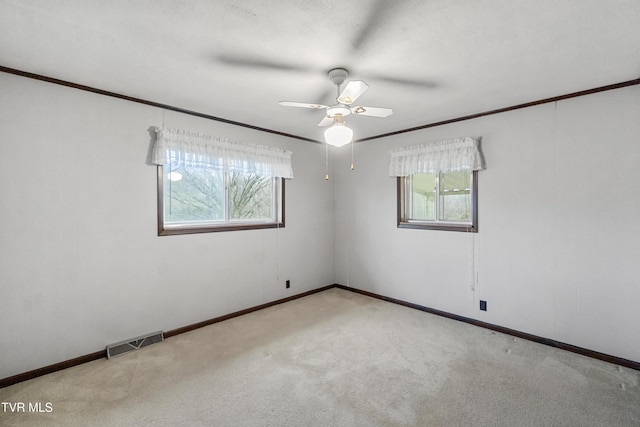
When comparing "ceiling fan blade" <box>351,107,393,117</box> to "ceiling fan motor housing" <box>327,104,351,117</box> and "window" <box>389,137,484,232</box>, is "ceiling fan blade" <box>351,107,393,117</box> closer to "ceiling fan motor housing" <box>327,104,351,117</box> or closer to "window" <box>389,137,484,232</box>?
"ceiling fan motor housing" <box>327,104,351,117</box>

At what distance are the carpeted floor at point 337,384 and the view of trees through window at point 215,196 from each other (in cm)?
133

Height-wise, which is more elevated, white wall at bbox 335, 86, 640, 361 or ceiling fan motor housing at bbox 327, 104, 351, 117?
ceiling fan motor housing at bbox 327, 104, 351, 117

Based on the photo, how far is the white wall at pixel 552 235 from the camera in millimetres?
2537

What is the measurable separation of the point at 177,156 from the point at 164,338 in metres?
1.89

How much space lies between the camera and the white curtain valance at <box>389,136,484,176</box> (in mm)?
3311

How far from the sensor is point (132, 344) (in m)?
2.79

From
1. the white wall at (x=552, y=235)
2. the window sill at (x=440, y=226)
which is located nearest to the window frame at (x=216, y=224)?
A: the window sill at (x=440, y=226)

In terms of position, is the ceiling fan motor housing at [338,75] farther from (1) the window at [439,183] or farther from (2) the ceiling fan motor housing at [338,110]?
(1) the window at [439,183]

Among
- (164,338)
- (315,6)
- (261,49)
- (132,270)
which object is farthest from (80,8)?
(164,338)

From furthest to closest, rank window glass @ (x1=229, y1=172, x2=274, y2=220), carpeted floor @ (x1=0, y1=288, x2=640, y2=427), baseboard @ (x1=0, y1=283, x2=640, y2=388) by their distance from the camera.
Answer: window glass @ (x1=229, y1=172, x2=274, y2=220) → baseboard @ (x1=0, y1=283, x2=640, y2=388) → carpeted floor @ (x1=0, y1=288, x2=640, y2=427)

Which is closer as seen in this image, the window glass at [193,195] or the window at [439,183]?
the window glass at [193,195]

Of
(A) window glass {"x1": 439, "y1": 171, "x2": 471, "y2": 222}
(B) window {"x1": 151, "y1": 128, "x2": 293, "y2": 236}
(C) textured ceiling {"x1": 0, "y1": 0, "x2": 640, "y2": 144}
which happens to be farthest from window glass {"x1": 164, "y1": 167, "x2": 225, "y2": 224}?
(A) window glass {"x1": 439, "y1": 171, "x2": 471, "y2": 222}

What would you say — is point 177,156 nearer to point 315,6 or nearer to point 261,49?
point 261,49

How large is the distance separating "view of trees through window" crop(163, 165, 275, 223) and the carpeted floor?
1327 mm
